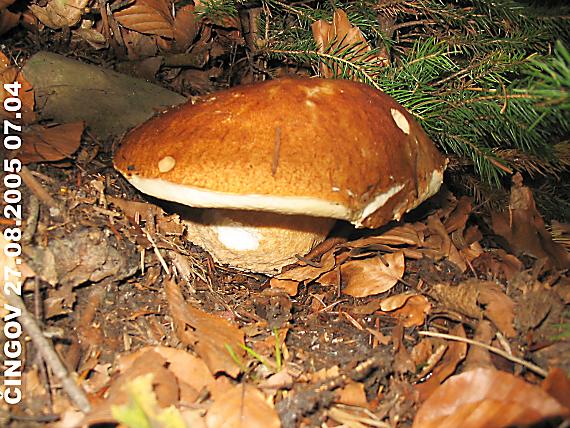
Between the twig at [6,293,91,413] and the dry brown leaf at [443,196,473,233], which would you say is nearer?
the twig at [6,293,91,413]

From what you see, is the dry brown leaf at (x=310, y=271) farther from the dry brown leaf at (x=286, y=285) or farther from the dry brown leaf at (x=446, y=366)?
the dry brown leaf at (x=446, y=366)

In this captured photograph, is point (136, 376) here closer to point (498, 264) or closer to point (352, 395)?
point (352, 395)

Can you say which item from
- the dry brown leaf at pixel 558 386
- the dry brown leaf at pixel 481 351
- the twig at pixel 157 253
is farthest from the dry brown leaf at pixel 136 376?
the dry brown leaf at pixel 558 386

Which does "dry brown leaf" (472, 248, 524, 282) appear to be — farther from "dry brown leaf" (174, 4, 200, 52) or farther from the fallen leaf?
"dry brown leaf" (174, 4, 200, 52)

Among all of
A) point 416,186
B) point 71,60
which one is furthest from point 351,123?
point 71,60

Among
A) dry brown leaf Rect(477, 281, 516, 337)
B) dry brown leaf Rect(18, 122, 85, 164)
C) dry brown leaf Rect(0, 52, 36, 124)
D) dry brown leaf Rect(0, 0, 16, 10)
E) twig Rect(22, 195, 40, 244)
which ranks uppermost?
dry brown leaf Rect(0, 0, 16, 10)

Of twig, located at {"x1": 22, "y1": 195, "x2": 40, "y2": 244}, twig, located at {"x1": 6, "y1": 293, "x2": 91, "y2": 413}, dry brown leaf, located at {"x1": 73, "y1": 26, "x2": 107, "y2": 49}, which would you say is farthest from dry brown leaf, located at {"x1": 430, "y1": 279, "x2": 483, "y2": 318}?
dry brown leaf, located at {"x1": 73, "y1": 26, "x2": 107, "y2": 49}
